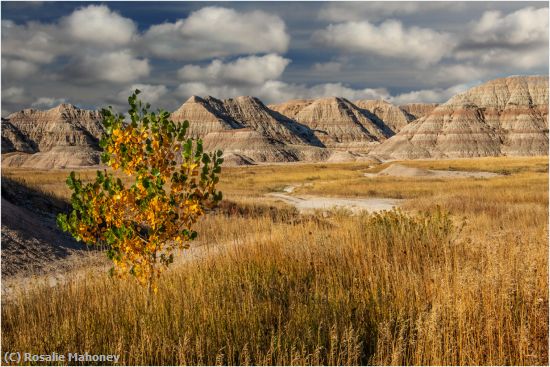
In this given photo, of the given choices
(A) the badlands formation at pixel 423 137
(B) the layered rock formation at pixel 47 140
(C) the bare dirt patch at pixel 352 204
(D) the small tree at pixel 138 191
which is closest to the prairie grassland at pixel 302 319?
(D) the small tree at pixel 138 191

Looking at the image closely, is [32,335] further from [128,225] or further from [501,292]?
[501,292]

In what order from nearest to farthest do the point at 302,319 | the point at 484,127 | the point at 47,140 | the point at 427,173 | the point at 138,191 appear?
the point at 302,319, the point at 138,191, the point at 427,173, the point at 484,127, the point at 47,140

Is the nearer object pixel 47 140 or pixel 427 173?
pixel 427 173

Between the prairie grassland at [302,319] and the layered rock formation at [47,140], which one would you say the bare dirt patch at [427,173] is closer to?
the prairie grassland at [302,319]

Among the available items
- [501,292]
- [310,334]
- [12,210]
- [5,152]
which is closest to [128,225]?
[310,334]

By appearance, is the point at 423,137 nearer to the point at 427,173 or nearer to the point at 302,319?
the point at 427,173

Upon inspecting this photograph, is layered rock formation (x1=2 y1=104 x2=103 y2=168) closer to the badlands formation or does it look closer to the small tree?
the badlands formation

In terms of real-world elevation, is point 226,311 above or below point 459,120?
below

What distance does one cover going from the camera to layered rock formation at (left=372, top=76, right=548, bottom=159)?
159750mm

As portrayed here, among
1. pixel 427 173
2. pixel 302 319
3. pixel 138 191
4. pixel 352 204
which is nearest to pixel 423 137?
pixel 427 173

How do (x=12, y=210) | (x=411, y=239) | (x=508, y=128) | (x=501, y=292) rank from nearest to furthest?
(x=501, y=292), (x=411, y=239), (x=12, y=210), (x=508, y=128)

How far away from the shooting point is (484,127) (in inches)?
6619

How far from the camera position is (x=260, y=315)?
18.6 feet

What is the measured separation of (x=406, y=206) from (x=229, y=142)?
155 metres
